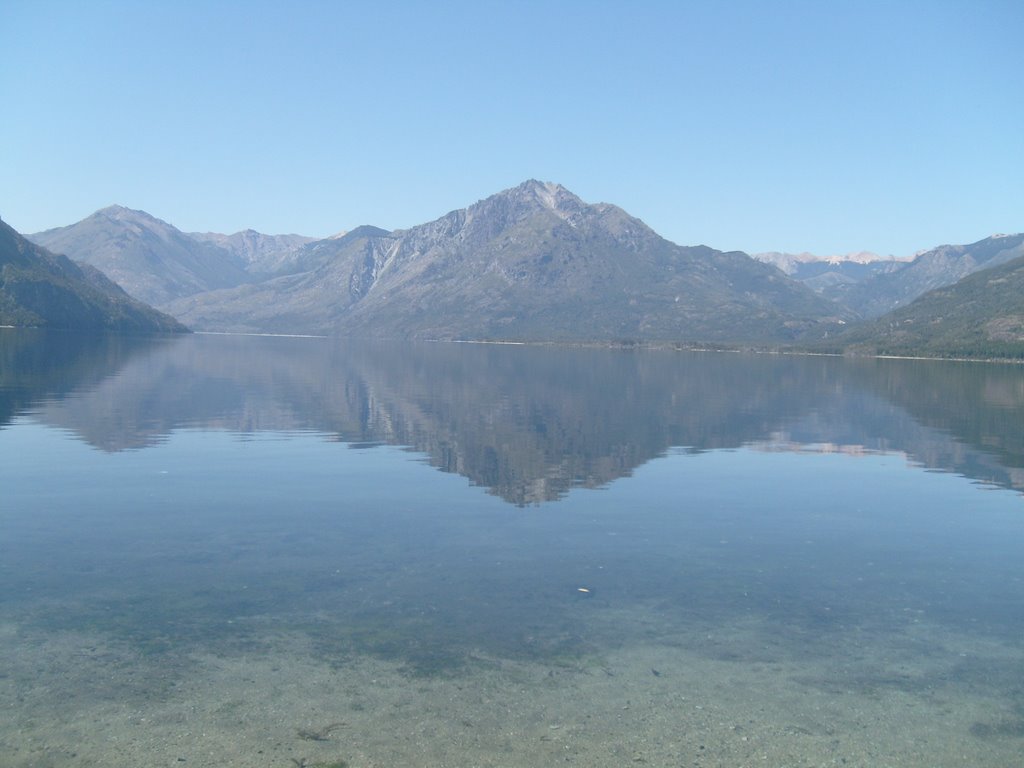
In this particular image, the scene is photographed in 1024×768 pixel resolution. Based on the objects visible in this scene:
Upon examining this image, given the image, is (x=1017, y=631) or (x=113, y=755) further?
(x=1017, y=631)

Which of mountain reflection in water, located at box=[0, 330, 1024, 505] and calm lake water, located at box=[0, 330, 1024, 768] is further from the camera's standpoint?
mountain reflection in water, located at box=[0, 330, 1024, 505]

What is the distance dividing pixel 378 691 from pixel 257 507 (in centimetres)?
2470

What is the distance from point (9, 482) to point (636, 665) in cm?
4127

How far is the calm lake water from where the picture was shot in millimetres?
20438

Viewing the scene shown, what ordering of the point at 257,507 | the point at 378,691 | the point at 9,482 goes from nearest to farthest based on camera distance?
the point at 378,691 → the point at 257,507 → the point at 9,482

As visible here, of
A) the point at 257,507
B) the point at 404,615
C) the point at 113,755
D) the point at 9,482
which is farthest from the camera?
the point at 9,482

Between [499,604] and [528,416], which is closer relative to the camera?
[499,604]

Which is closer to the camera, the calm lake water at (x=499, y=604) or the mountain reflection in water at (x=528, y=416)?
the calm lake water at (x=499, y=604)

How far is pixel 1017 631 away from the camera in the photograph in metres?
28.8

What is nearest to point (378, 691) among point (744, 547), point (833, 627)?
point (833, 627)

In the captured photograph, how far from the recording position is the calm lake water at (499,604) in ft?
67.1

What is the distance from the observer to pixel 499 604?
1167 inches

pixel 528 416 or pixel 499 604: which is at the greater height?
pixel 528 416

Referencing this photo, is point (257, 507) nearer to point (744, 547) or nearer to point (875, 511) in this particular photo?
point (744, 547)
